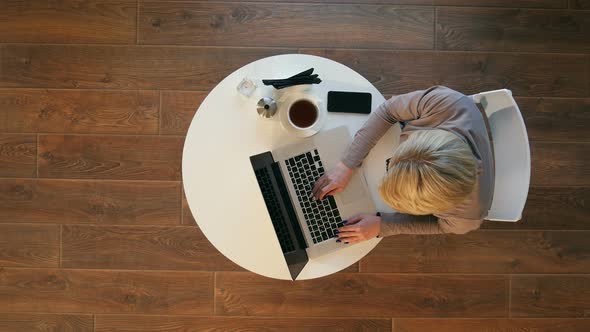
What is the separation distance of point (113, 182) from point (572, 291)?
2176 mm

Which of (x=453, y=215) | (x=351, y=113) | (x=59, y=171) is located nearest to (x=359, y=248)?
(x=453, y=215)

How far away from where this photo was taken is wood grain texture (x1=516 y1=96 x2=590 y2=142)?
215 cm

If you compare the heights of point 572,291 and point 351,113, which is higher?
point 351,113

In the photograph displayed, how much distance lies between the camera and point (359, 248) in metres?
1.54

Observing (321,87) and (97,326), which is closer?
(321,87)

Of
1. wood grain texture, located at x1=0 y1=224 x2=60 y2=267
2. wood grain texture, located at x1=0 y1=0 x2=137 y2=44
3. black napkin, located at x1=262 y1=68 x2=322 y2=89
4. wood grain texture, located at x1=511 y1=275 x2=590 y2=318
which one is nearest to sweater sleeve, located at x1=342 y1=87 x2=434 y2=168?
black napkin, located at x1=262 y1=68 x2=322 y2=89

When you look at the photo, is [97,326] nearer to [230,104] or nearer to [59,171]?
[59,171]

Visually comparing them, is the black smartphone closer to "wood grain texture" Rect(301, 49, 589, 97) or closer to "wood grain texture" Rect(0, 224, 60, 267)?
"wood grain texture" Rect(301, 49, 589, 97)

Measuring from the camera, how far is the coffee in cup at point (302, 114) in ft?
4.84

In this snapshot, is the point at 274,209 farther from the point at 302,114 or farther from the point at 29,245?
the point at 29,245

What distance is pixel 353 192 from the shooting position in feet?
4.92

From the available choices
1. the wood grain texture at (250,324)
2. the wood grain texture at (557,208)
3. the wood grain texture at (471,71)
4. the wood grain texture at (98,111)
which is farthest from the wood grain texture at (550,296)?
the wood grain texture at (98,111)

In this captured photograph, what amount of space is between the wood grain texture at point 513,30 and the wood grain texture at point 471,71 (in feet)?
0.14

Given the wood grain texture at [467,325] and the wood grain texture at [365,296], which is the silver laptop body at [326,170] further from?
the wood grain texture at [467,325]
